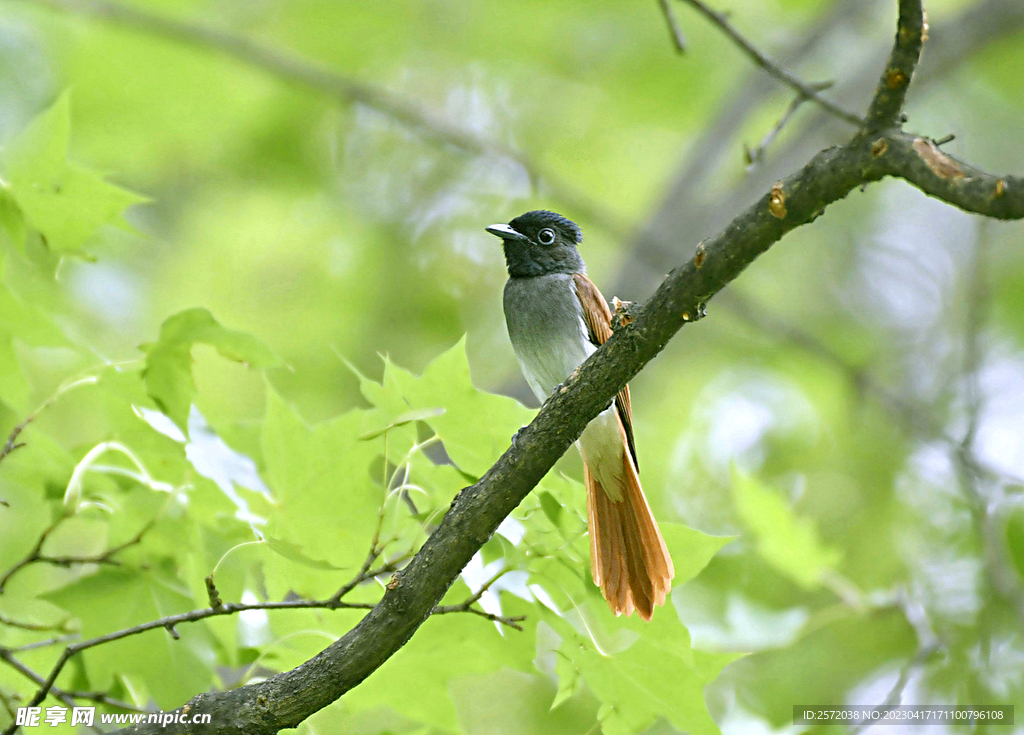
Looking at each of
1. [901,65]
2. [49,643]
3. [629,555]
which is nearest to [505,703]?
[629,555]

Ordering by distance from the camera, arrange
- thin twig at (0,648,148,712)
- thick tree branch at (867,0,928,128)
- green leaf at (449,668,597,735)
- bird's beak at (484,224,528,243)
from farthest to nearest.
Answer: green leaf at (449,668,597,735) → bird's beak at (484,224,528,243) → thin twig at (0,648,148,712) → thick tree branch at (867,0,928,128)

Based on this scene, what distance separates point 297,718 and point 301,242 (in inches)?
268

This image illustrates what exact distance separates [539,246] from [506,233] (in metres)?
0.21

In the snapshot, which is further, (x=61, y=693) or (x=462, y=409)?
(x=462, y=409)

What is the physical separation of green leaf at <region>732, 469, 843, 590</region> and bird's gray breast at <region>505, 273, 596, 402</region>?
2.73 feet

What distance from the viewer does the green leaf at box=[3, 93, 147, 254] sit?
275 centimetres

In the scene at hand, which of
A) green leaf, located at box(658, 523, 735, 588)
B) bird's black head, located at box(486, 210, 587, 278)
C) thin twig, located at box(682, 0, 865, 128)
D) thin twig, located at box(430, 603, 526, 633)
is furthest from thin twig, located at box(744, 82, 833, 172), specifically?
thin twig, located at box(430, 603, 526, 633)

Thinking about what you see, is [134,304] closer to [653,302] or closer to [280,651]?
[280,651]

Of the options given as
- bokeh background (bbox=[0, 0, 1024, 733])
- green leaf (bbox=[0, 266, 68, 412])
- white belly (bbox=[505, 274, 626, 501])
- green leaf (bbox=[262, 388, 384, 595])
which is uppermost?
bokeh background (bbox=[0, 0, 1024, 733])

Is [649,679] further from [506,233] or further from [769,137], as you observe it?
[506,233]

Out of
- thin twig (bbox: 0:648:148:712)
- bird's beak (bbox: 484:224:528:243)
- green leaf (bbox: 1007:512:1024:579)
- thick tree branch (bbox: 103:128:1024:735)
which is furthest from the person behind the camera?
green leaf (bbox: 1007:512:1024:579)

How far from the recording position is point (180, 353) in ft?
8.91

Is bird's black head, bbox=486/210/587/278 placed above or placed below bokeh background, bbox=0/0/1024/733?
below

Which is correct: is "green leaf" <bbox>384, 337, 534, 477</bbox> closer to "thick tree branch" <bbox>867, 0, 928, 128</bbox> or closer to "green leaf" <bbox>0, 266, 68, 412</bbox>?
"green leaf" <bbox>0, 266, 68, 412</bbox>
